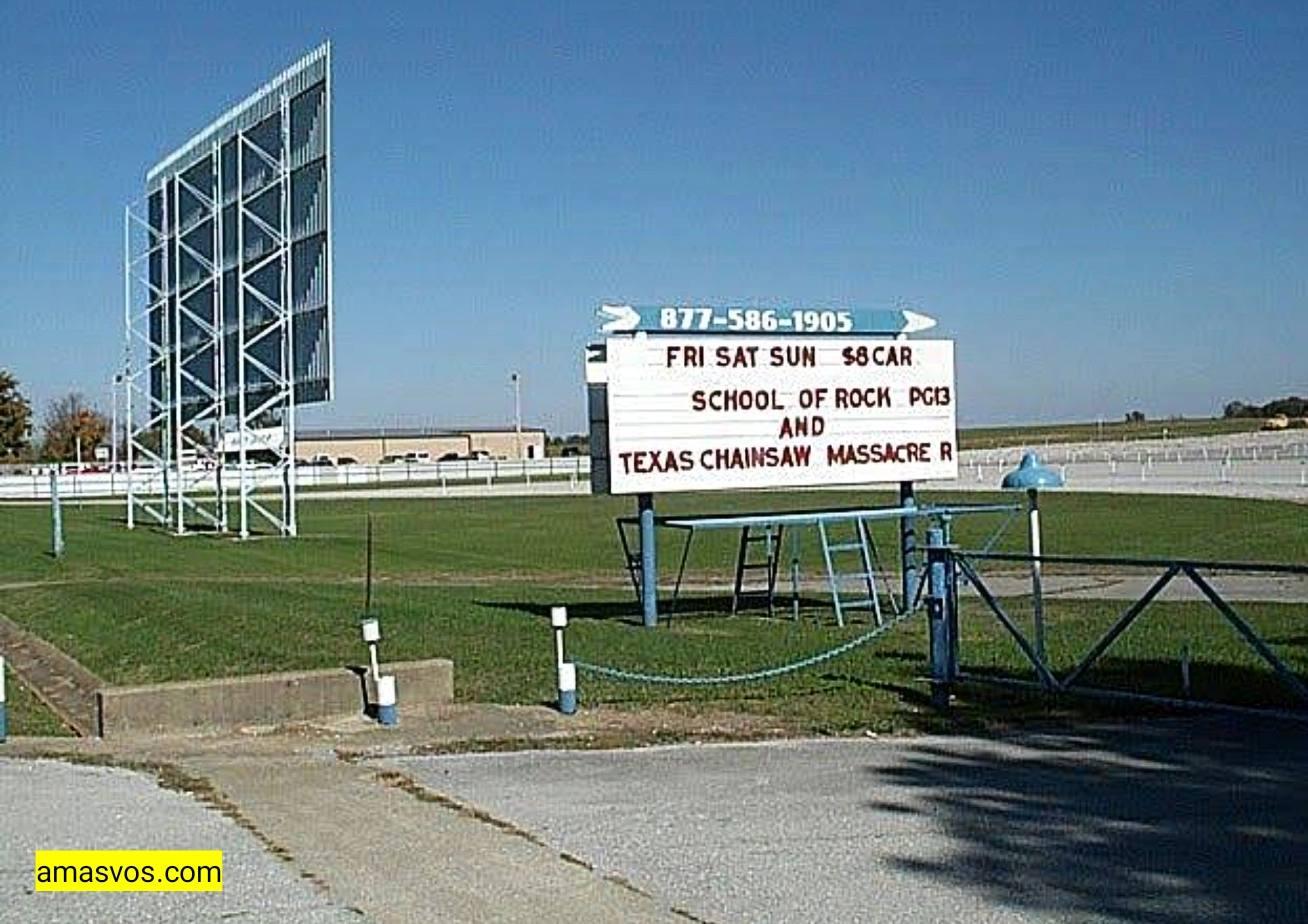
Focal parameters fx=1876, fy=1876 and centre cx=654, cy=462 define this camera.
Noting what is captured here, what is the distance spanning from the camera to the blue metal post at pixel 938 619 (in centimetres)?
1446

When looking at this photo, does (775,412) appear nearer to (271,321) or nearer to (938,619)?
(938,619)

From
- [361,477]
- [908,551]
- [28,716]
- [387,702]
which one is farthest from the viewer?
[361,477]

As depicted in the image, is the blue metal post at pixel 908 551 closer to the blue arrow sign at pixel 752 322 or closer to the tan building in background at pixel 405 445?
the blue arrow sign at pixel 752 322

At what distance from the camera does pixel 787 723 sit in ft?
46.0

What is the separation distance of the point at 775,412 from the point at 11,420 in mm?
122724

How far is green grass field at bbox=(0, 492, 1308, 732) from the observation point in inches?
626

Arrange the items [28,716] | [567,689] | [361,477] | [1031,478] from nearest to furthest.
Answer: [567,689], [28,716], [1031,478], [361,477]

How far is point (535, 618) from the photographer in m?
22.9

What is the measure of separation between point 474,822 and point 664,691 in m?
5.87

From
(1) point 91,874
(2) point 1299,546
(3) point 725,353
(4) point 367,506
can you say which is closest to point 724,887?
(1) point 91,874

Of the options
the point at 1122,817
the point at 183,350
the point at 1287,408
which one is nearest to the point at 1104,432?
the point at 1287,408

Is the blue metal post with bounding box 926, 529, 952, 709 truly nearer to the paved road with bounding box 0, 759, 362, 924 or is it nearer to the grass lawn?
the paved road with bounding box 0, 759, 362, 924

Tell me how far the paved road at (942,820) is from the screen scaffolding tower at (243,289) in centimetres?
3525

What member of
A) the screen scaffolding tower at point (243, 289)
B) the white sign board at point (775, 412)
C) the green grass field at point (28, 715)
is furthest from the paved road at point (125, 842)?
the screen scaffolding tower at point (243, 289)
